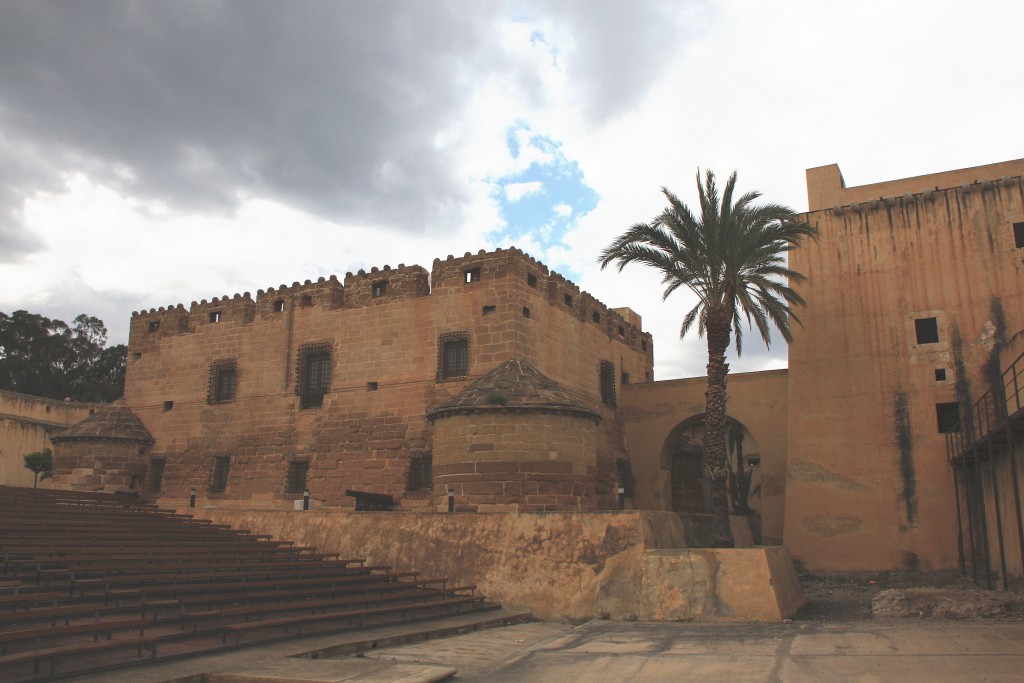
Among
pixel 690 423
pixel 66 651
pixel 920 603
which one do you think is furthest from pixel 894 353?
pixel 66 651

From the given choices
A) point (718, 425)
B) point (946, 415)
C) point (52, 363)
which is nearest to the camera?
point (718, 425)

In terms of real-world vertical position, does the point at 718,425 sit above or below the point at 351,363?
below

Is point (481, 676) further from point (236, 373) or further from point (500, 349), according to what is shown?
point (236, 373)

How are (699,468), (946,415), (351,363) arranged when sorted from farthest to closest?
(699,468) → (351,363) → (946,415)

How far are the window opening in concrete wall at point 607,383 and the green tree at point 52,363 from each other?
35.2m

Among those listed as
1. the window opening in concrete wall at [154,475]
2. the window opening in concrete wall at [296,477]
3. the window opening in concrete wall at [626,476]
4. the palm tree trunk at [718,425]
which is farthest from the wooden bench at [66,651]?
the window opening in concrete wall at [154,475]

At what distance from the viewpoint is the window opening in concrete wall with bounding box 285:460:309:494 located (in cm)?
2245

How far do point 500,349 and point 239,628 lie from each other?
11.2 metres

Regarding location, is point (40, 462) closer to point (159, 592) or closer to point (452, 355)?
point (452, 355)

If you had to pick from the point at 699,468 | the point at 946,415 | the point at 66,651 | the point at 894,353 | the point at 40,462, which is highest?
the point at 894,353

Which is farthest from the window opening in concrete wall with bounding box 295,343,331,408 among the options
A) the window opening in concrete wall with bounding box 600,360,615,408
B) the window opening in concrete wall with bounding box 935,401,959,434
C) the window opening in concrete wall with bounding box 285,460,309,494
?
the window opening in concrete wall with bounding box 935,401,959,434

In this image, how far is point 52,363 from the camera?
4844 centimetres

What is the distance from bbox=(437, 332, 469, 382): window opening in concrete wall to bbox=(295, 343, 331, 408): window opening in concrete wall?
3.85 m

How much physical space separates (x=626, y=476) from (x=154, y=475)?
48.2 ft
